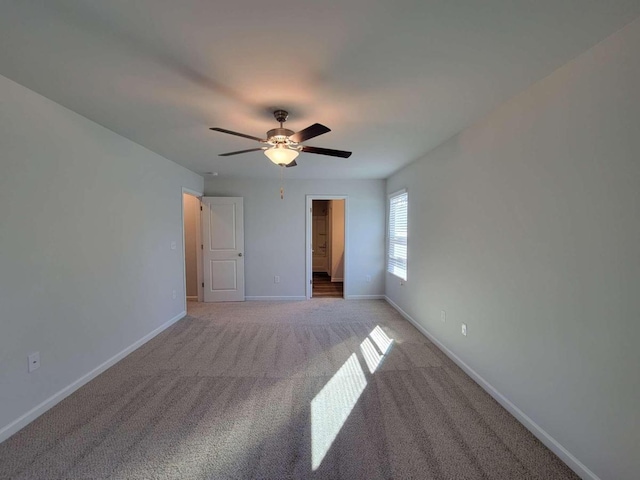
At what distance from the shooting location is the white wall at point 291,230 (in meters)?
5.41

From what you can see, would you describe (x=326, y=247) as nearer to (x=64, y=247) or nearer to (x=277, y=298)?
(x=277, y=298)

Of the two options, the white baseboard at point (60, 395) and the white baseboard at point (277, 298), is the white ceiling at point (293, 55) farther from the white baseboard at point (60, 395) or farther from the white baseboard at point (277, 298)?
the white baseboard at point (277, 298)

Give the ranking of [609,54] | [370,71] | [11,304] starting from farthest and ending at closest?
[11,304], [370,71], [609,54]

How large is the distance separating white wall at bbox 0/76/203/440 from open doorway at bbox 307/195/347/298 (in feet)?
9.03

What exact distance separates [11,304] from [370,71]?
2842 mm

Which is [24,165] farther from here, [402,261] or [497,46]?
[402,261]

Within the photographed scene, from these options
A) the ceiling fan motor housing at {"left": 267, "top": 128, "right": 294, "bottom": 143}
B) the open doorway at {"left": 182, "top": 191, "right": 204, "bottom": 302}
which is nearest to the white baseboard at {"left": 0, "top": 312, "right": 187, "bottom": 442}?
the open doorway at {"left": 182, "top": 191, "right": 204, "bottom": 302}

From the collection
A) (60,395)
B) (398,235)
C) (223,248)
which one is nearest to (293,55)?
(60,395)

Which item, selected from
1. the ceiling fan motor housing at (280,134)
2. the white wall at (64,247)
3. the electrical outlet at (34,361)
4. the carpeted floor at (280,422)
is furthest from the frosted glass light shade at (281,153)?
the electrical outlet at (34,361)

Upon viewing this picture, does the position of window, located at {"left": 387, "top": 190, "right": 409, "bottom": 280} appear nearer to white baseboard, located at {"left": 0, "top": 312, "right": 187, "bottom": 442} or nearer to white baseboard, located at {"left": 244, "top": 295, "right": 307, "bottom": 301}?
white baseboard, located at {"left": 244, "top": 295, "right": 307, "bottom": 301}

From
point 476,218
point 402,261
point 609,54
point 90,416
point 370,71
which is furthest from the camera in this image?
point 402,261

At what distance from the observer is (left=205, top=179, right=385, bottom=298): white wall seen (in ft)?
17.8

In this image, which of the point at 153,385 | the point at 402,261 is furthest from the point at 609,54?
the point at 153,385

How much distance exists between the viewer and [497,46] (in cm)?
151
